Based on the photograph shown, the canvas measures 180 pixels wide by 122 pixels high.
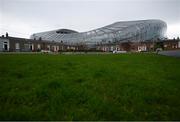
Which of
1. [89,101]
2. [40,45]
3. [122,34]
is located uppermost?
[122,34]

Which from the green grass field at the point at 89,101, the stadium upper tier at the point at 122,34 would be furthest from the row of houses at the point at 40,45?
the green grass field at the point at 89,101

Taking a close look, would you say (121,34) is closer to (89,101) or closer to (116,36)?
(116,36)

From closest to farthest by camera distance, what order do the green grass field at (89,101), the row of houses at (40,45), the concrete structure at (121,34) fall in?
the green grass field at (89,101) → the row of houses at (40,45) → the concrete structure at (121,34)

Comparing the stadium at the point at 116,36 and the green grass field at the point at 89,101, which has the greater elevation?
the stadium at the point at 116,36

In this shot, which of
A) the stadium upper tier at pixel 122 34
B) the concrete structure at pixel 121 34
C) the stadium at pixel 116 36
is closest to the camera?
the stadium at pixel 116 36

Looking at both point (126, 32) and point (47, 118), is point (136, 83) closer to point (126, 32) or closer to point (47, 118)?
point (47, 118)

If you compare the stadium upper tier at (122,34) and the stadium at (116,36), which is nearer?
the stadium at (116,36)

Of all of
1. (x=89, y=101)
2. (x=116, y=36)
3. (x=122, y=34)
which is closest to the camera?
(x=89, y=101)

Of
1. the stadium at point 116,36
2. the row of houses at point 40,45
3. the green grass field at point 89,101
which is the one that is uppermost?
the stadium at point 116,36

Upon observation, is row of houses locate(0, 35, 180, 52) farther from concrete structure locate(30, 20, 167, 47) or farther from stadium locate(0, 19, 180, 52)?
concrete structure locate(30, 20, 167, 47)

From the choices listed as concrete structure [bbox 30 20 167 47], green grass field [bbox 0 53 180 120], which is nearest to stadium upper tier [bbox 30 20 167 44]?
concrete structure [bbox 30 20 167 47]

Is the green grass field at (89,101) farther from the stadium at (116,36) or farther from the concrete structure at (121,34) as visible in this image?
the concrete structure at (121,34)

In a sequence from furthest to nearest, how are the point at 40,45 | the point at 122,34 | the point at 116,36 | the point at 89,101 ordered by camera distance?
the point at 122,34, the point at 116,36, the point at 40,45, the point at 89,101

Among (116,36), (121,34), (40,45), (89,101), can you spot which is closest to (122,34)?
(121,34)
